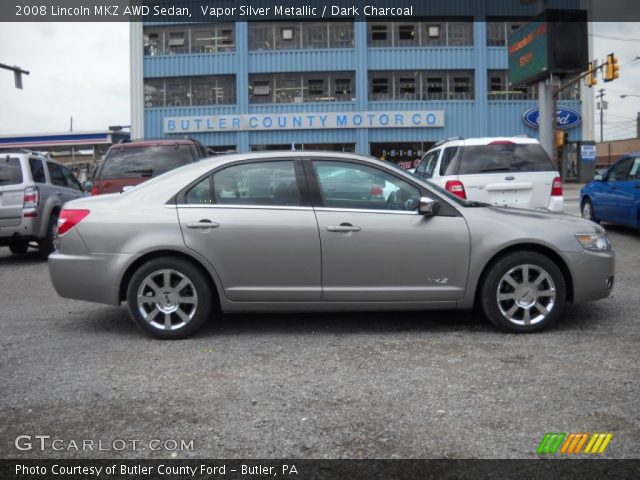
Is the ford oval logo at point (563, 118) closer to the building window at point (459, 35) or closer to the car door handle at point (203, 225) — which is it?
the building window at point (459, 35)

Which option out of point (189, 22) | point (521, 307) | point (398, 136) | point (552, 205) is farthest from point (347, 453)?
point (189, 22)

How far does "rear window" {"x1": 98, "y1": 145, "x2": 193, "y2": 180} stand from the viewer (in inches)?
385

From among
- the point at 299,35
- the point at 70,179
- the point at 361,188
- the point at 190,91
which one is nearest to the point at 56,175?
the point at 70,179

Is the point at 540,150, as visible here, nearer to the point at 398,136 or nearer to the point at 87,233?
the point at 87,233

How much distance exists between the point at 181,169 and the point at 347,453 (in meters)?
3.28

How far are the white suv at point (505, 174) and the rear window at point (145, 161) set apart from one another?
3999 millimetres

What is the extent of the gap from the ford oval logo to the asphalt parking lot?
106 ft

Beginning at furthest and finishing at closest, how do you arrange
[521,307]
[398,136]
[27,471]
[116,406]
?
[398,136], [521,307], [116,406], [27,471]

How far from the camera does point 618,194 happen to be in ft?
38.1

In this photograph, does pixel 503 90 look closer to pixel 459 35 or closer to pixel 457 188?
pixel 459 35

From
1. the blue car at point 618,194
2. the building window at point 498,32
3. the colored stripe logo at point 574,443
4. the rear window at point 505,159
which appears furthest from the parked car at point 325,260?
the building window at point 498,32

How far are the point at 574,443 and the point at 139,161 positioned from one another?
8.13 metres

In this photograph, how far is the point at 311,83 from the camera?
36.8 metres

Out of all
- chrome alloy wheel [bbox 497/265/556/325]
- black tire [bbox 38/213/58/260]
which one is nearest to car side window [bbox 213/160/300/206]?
chrome alloy wheel [bbox 497/265/556/325]
